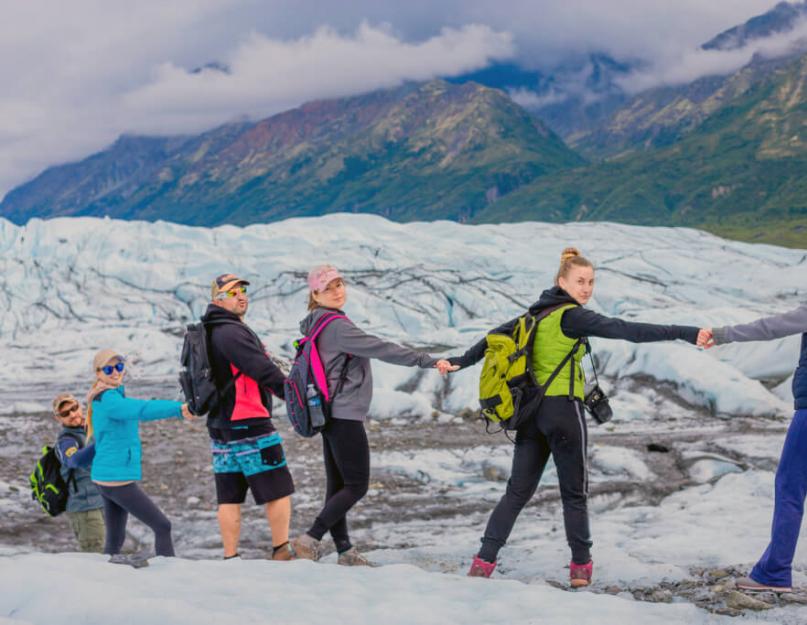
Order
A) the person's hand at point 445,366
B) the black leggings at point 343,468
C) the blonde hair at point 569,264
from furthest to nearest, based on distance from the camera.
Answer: the person's hand at point 445,366, the black leggings at point 343,468, the blonde hair at point 569,264

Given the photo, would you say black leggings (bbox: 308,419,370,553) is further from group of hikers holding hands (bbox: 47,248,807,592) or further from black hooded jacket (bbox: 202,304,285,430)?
black hooded jacket (bbox: 202,304,285,430)

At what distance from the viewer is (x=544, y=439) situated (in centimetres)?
490

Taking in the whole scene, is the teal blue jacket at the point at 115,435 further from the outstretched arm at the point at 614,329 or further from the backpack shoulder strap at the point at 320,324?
the outstretched arm at the point at 614,329

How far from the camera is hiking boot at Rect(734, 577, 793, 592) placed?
4.27 m

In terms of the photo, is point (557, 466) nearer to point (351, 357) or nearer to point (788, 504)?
point (788, 504)

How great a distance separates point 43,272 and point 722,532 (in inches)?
1407

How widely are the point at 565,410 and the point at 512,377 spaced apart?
39 centimetres

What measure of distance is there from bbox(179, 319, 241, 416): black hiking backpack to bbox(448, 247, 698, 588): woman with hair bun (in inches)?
78.8

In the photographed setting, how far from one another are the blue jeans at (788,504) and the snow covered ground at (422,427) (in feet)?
0.75

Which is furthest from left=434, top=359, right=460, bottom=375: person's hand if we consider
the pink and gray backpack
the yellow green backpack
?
the pink and gray backpack

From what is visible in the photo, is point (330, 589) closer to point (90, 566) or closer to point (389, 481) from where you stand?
point (90, 566)

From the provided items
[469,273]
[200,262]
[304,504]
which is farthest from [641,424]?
[200,262]

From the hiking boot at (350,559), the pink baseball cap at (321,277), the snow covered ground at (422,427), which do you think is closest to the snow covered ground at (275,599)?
the snow covered ground at (422,427)

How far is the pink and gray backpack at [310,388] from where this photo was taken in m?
4.99
